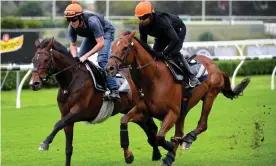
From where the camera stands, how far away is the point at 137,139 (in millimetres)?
10852

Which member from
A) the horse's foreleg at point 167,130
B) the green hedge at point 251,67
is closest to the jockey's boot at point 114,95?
the horse's foreleg at point 167,130

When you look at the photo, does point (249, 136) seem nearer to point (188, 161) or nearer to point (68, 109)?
point (188, 161)

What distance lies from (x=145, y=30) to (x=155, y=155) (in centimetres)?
155

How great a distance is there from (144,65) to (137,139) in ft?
9.56

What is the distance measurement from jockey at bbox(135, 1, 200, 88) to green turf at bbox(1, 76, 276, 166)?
1.11 metres

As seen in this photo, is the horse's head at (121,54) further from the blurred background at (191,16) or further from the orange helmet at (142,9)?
the blurred background at (191,16)

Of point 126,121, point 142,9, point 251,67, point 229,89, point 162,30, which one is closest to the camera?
point 126,121

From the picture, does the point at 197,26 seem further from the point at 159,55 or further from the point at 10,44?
the point at 159,55

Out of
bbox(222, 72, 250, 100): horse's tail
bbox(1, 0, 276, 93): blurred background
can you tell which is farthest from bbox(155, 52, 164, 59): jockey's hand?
bbox(1, 0, 276, 93): blurred background

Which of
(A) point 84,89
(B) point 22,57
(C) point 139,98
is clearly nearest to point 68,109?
(A) point 84,89

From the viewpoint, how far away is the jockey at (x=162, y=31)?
27.0 ft

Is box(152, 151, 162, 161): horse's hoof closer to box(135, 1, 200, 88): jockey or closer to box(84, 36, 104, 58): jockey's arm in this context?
box(135, 1, 200, 88): jockey

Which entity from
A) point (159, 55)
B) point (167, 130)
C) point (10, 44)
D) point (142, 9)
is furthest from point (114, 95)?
point (10, 44)

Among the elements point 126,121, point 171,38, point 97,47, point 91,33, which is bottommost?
point 126,121
